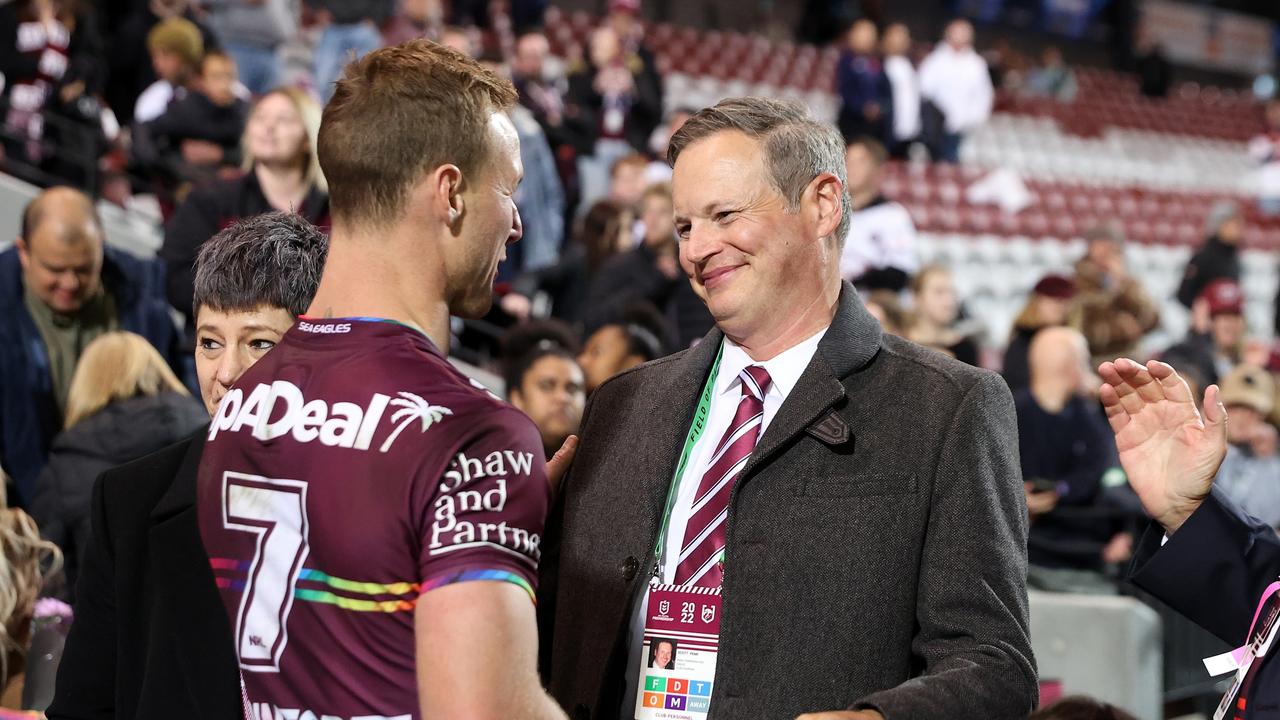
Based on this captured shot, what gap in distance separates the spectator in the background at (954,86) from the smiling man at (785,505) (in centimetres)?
1274

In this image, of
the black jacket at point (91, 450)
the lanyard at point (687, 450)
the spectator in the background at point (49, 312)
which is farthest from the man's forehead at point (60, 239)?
the lanyard at point (687, 450)

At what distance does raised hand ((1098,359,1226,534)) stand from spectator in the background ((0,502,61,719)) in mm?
2392

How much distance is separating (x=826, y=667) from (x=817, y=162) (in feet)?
2.60

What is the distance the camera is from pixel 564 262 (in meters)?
7.62

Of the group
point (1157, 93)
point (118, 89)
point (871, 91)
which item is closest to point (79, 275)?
point (118, 89)

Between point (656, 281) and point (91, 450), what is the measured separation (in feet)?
10.5

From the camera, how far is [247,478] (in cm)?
174

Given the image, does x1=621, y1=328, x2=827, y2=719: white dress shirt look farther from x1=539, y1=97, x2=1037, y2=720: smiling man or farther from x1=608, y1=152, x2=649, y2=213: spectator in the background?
x1=608, y1=152, x2=649, y2=213: spectator in the background

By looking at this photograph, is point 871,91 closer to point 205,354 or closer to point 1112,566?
point 1112,566

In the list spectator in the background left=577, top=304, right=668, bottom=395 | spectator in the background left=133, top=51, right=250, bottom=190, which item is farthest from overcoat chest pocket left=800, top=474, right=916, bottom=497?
spectator in the background left=133, top=51, right=250, bottom=190

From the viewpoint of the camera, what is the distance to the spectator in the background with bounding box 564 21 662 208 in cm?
962

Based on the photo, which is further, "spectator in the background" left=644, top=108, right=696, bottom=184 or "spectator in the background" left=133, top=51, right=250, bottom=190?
"spectator in the background" left=644, top=108, right=696, bottom=184

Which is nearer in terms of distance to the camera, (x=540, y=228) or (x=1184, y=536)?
(x=1184, y=536)

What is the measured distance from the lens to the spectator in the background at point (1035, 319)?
7.12 metres
